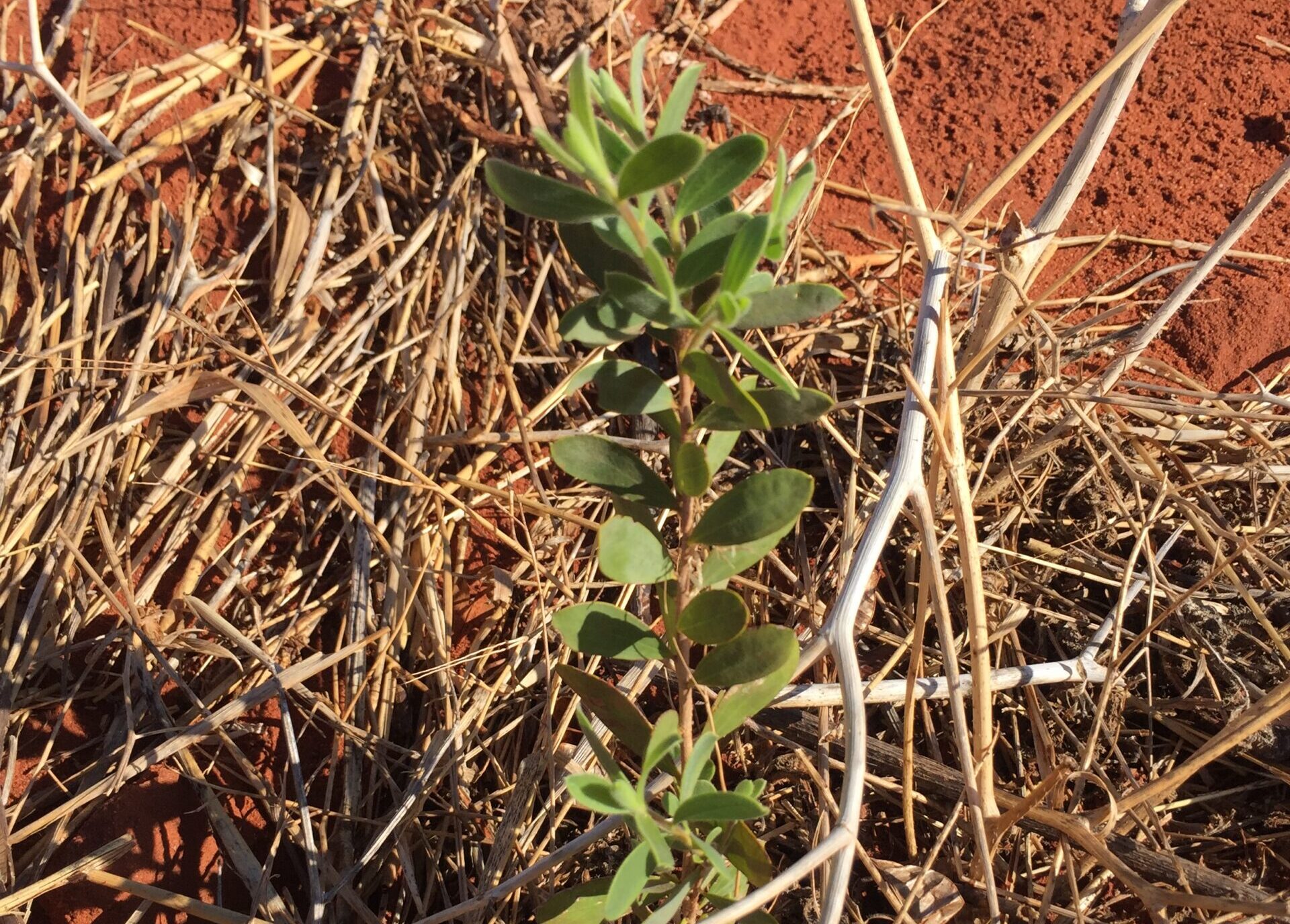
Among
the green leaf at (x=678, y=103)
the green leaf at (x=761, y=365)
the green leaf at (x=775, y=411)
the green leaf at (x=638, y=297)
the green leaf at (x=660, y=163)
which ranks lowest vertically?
the green leaf at (x=775, y=411)

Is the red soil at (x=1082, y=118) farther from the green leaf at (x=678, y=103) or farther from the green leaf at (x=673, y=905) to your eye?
the green leaf at (x=673, y=905)

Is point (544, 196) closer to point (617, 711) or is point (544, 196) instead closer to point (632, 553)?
point (632, 553)

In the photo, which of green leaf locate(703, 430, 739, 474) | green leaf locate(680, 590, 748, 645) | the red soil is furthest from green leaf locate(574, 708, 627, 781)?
the red soil

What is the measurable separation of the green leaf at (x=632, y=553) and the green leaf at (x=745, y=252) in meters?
0.21

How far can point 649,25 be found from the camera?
2135mm

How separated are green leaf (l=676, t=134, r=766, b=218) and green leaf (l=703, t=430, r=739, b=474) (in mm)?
191

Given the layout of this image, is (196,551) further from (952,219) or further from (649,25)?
(649,25)

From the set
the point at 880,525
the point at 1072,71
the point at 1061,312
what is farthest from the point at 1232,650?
the point at 1072,71

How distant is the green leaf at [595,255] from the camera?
0.73 m

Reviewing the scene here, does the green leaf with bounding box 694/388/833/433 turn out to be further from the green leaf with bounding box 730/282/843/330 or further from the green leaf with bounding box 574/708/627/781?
the green leaf with bounding box 574/708/627/781

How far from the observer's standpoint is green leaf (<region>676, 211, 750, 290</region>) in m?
0.66

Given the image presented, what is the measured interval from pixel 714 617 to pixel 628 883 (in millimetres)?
203

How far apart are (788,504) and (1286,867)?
107 cm

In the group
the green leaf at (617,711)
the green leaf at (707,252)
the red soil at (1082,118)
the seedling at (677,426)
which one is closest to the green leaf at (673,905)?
the seedling at (677,426)
